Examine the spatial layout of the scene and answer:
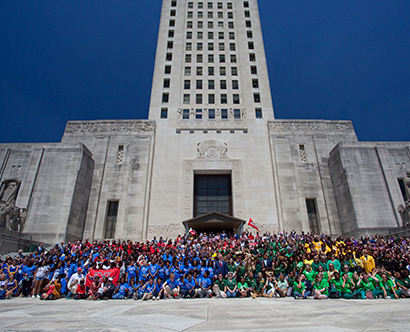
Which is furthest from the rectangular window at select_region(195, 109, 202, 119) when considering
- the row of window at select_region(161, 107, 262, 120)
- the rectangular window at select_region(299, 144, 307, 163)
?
the rectangular window at select_region(299, 144, 307, 163)

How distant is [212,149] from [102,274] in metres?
20.4

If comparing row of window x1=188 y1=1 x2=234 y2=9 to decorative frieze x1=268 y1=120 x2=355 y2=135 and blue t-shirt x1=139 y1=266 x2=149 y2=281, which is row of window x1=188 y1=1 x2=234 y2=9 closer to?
decorative frieze x1=268 y1=120 x2=355 y2=135

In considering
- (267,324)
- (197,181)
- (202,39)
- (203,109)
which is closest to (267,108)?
(203,109)

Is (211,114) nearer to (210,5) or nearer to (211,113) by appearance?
(211,113)

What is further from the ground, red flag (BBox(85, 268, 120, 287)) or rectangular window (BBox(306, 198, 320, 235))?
rectangular window (BBox(306, 198, 320, 235))

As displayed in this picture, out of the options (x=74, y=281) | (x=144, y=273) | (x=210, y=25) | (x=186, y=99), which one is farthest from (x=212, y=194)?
(x=210, y=25)

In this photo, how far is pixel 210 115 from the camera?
3219 centimetres

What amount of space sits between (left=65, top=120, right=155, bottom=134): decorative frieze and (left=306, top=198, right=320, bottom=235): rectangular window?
19852 mm

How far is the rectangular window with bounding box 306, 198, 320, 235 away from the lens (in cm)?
2631

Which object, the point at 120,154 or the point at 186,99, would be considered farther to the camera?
the point at 186,99

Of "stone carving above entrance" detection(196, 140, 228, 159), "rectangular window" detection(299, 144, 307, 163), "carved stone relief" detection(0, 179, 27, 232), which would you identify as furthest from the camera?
"rectangular window" detection(299, 144, 307, 163)

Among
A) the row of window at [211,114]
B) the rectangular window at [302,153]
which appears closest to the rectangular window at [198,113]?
the row of window at [211,114]

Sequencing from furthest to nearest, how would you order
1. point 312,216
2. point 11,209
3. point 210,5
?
point 210,5 < point 312,216 < point 11,209

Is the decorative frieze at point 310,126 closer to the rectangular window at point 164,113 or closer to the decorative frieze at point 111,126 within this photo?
the rectangular window at point 164,113
